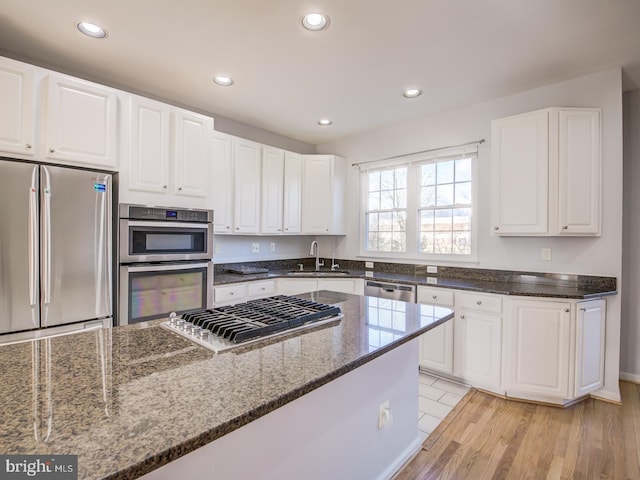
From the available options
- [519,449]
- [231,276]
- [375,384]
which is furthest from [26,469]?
[231,276]

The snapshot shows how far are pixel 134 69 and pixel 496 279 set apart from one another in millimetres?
3740

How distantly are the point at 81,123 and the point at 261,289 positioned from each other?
81.4 inches

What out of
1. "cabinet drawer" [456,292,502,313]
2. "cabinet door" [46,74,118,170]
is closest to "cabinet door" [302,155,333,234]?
"cabinet drawer" [456,292,502,313]

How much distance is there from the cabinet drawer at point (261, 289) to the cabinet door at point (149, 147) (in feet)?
4.17

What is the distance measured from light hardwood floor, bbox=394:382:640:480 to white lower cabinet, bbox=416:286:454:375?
400 millimetres

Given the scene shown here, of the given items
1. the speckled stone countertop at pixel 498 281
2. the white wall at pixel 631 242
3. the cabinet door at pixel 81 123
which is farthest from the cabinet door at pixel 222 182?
the white wall at pixel 631 242

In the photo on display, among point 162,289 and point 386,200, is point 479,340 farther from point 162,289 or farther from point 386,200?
point 162,289

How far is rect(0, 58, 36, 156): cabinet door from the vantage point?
1916 millimetres

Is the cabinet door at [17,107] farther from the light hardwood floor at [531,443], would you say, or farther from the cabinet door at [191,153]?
the light hardwood floor at [531,443]

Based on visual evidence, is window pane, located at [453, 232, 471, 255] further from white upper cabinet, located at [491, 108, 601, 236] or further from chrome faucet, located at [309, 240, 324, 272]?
chrome faucet, located at [309, 240, 324, 272]

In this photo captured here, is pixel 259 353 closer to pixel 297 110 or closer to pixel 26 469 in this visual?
pixel 26 469

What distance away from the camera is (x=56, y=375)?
90 centimetres

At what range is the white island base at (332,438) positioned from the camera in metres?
0.94

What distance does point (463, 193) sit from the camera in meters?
3.47
